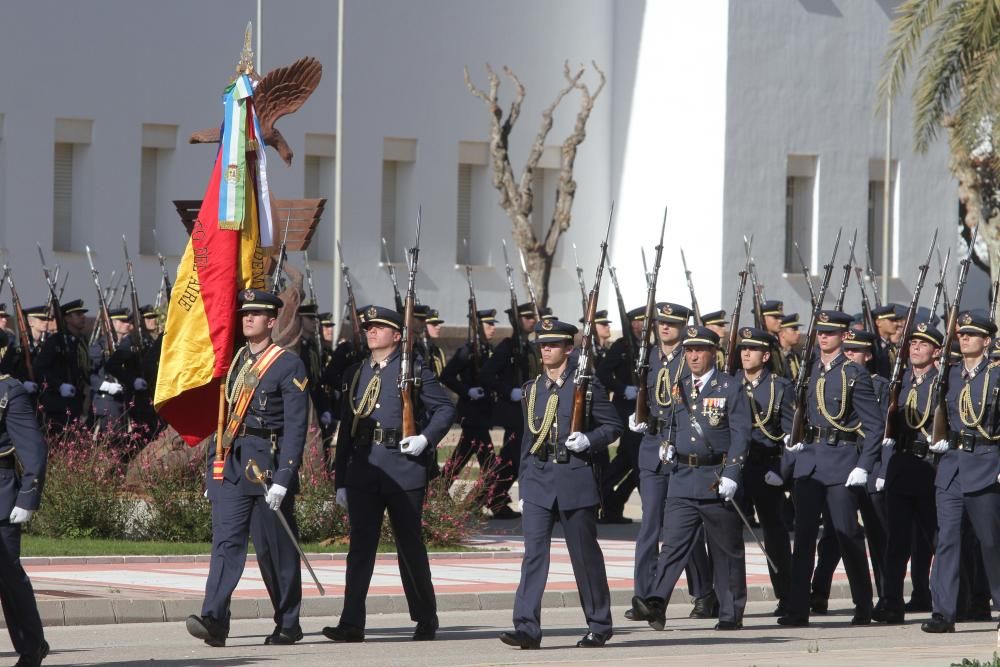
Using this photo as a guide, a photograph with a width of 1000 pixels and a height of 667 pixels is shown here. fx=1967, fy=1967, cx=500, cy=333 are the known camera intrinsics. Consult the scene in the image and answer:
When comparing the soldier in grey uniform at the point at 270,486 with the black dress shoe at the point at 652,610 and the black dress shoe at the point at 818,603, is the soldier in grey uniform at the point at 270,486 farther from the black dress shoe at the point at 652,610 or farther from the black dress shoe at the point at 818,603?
the black dress shoe at the point at 818,603

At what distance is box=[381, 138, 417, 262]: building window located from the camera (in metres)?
33.1

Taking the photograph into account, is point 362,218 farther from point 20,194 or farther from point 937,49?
point 937,49

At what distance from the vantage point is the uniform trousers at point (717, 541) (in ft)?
40.6

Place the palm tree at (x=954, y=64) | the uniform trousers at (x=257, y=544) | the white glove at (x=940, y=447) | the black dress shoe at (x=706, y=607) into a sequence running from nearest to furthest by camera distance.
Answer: the uniform trousers at (x=257, y=544)
the white glove at (x=940, y=447)
the black dress shoe at (x=706, y=607)
the palm tree at (x=954, y=64)

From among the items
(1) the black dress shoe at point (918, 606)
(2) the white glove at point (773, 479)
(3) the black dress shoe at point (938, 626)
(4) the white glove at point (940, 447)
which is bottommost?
→ (1) the black dress shoe at point (918, 606)

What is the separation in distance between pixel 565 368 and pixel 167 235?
65.9 ft

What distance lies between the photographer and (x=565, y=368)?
38.7 ft

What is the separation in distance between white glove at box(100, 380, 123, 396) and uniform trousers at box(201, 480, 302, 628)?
29.9 ft

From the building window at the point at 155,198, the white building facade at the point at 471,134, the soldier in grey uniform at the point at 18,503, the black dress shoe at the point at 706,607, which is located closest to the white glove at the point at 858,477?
the black dress shoe at the point at 706,607

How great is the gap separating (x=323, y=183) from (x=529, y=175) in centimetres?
346

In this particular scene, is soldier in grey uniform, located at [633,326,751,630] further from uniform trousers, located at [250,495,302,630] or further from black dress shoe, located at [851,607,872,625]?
uniform trousers, located at [250,495,302,630]

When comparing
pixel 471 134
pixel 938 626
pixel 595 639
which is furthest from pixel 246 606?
pixel 471 134

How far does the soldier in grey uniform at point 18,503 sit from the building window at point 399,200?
23.4 m

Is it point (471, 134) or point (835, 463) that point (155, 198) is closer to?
point (471, 134)
